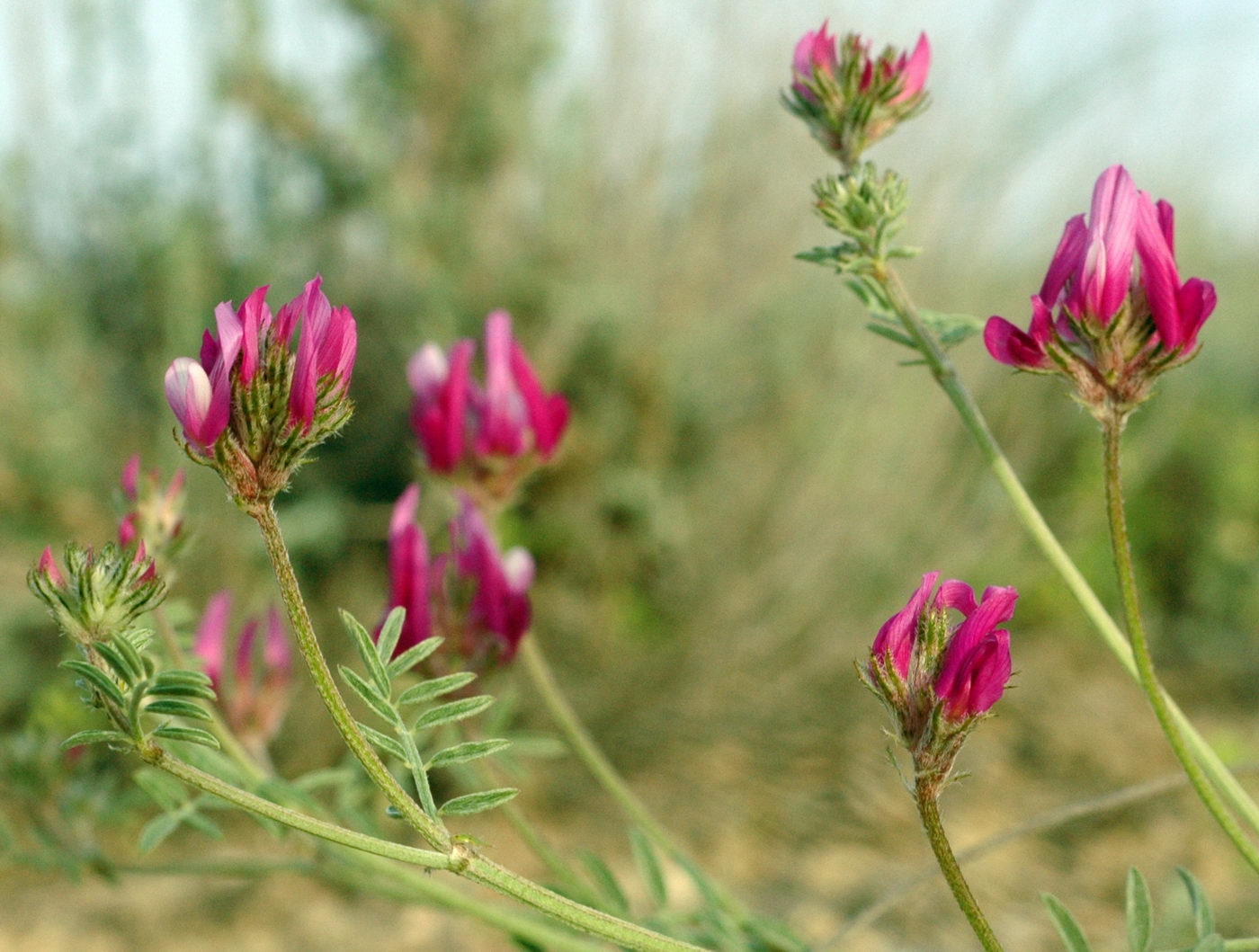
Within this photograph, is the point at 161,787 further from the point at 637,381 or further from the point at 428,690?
the point at 637,381

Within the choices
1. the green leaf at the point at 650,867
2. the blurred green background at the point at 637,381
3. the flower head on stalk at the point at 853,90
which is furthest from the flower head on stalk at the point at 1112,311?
the blurred green background at the point at 637,381

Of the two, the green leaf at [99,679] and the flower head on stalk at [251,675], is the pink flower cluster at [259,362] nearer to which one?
the green leaf at [99,679]

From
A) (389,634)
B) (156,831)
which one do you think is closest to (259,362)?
(389,634)

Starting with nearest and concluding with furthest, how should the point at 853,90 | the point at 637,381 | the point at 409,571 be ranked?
the point at 853,90
the point at 409,571
the point at 637,381

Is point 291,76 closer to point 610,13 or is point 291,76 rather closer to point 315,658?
point 610,13

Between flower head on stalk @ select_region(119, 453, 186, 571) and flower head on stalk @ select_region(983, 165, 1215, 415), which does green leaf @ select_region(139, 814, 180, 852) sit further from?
flower head on stalk @ select_region(983, 165, 1215, 415)

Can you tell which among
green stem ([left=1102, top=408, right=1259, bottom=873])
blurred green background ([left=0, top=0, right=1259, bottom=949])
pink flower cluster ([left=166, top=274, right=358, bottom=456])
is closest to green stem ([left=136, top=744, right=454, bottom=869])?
pink flower cluster ([left=166, top=274, right=358, bottom=456])

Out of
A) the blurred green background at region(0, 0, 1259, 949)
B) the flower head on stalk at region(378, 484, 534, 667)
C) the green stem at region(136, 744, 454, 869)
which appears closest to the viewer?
the green stem at region(136, 744, 454, 869)
